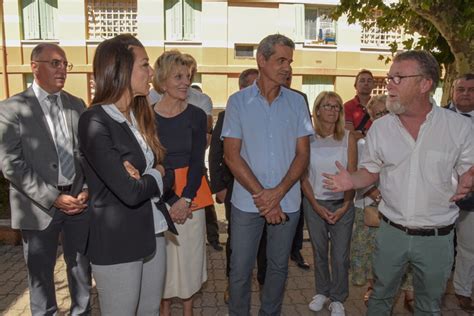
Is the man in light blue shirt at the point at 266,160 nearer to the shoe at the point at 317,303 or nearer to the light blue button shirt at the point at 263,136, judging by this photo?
the light blue button shirt at the point at 263,136

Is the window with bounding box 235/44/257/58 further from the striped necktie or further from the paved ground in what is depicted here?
the striped necktie

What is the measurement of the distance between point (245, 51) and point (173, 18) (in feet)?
11.6

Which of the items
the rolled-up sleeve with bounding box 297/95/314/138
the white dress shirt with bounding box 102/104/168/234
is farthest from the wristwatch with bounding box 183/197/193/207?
the rolled-up sleeve with bounding box 297/95/314/138

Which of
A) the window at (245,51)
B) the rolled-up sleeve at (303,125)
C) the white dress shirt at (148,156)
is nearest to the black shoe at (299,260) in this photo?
the rolled-up sleeve at (303,125)

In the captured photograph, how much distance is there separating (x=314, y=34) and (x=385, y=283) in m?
18.2

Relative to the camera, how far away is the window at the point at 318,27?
65.0 feet

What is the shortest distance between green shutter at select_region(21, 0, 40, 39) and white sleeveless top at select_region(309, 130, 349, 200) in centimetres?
1868

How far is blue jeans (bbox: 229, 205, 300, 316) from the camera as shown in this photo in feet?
11.6

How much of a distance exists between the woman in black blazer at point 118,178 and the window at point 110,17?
1733cm

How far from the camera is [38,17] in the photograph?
1891 centimetres

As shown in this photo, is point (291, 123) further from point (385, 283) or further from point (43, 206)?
point (43, 206)

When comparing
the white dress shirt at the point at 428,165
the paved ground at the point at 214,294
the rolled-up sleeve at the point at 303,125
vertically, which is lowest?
the paved ground at the point at 214,294

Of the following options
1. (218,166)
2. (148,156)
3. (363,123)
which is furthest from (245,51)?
(148,156)

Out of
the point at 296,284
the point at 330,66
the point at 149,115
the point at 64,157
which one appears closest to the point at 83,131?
the point at 149,115
